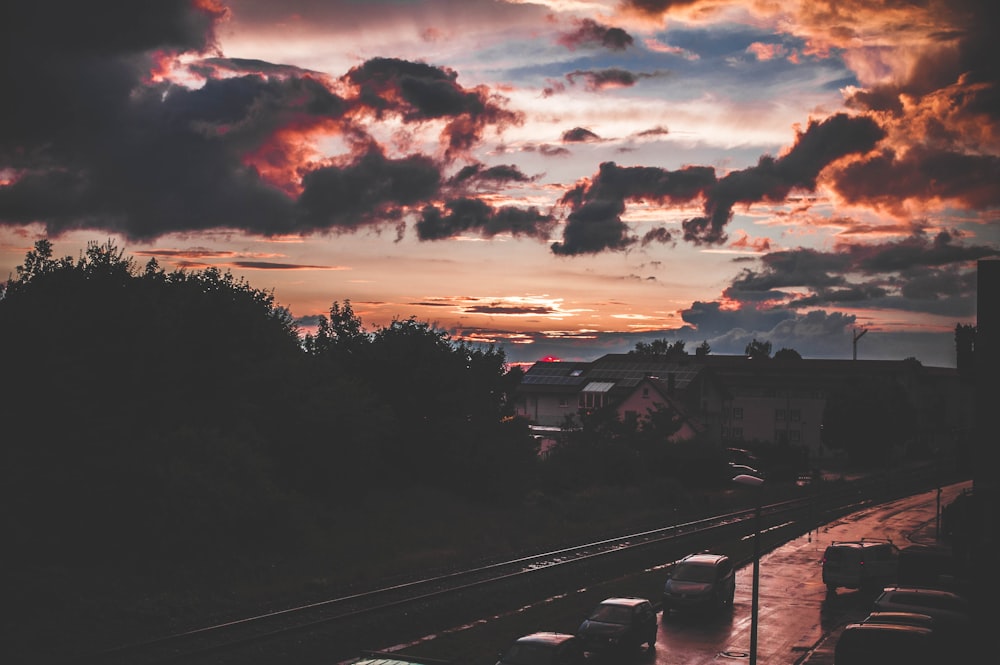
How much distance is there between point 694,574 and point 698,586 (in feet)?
1.65

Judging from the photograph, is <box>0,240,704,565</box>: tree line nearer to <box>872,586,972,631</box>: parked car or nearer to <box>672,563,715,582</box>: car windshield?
<box>672,563,715,582</box>: car windshield

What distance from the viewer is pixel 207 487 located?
32.4 metres

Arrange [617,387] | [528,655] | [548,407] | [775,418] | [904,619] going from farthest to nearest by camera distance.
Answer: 1. [775,418]
2. [548,407]
3. [617,387]
4. [904,619]
5. [528,655]

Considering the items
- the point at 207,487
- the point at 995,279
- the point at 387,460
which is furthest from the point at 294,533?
the point at 995,279

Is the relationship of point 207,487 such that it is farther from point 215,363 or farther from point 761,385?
point 761,385

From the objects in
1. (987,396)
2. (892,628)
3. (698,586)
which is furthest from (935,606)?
Answer: (987,396)

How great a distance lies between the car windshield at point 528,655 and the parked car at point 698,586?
9203 mm

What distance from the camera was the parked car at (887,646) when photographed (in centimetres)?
1903

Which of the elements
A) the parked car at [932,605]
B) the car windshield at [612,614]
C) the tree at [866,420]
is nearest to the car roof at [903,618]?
the parked car at [932,605]

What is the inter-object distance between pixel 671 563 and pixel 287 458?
19.4 m

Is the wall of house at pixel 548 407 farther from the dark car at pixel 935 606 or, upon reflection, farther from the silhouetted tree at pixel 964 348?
the dark car at pixel 935 606

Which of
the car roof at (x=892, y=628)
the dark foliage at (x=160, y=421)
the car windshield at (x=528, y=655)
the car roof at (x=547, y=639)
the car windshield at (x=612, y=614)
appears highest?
the dark foliage at (x=160, y=421)

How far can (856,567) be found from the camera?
102 ft

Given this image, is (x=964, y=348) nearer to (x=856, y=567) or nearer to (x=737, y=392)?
(x=856, y=567)
